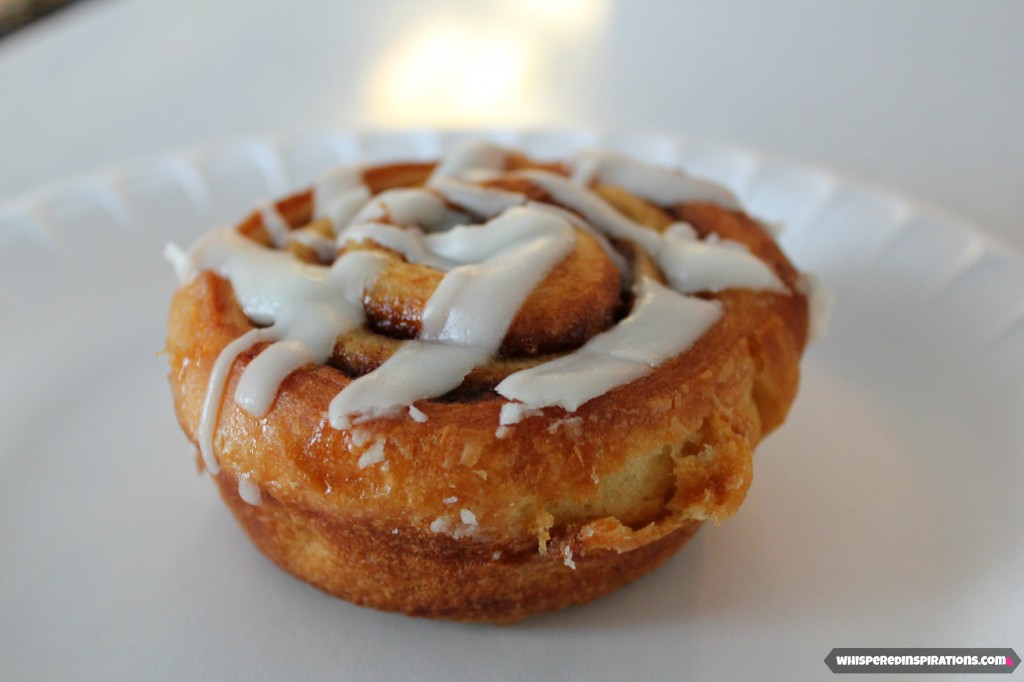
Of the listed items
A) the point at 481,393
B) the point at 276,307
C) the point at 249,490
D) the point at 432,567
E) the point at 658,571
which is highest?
the point at 276,307

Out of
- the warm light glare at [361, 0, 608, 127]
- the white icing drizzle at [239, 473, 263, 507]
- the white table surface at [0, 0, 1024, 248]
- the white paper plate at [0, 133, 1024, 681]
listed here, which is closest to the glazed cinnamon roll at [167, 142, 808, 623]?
the white icing drizzle at [239, 473, 263, 507]

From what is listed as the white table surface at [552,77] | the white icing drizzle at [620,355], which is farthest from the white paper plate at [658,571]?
the white table surface at [552,77]

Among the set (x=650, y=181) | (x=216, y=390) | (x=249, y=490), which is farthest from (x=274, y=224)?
(x=650, y=181)

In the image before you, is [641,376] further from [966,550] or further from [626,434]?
[966,550]

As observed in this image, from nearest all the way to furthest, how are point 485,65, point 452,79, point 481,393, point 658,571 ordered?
point 481,393
point 658,571
point 452,79
point 485,65

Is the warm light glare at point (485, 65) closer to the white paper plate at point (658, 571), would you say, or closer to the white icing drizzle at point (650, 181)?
the white paper plate at point (658, 571)

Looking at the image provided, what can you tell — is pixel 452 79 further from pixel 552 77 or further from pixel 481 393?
pixel 481 393

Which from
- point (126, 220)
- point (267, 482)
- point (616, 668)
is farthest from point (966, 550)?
point (126, 220)
